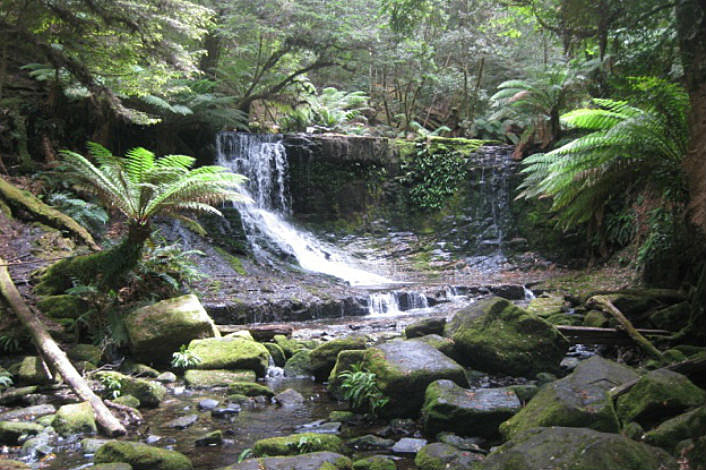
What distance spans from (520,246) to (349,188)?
500 cm

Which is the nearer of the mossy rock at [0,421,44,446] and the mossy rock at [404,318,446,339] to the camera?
the mossy rock at [0,421,44,446]

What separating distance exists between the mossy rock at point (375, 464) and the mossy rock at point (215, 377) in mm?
2227

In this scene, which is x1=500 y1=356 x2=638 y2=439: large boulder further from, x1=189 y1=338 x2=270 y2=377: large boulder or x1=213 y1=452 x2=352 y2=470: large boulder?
x1=189 y1=338 x2=270 y2=377: large boulder

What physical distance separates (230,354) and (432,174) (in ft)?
34.9

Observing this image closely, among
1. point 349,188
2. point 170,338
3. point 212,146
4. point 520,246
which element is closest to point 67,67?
point 170,338

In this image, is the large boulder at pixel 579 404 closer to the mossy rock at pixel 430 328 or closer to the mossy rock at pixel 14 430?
the mossy rock at pixel 430 328

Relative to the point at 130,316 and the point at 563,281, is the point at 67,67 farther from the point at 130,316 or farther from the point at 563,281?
the point at 563,281

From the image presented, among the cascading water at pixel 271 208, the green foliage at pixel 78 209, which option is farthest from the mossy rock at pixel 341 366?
the cascading water at pixel 271 208

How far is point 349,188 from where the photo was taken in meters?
14.6

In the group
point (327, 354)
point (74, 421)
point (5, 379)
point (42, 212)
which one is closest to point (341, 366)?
point (327, 354)

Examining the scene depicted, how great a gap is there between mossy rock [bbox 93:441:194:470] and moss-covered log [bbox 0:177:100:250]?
510 centimetres

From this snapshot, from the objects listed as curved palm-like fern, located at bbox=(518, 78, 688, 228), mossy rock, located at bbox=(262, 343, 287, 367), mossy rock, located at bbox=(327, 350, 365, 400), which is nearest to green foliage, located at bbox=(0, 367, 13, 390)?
mossy rock, located at bbox=(262, 343, 287, 367)

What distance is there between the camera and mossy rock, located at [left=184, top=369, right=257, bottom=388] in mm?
4867

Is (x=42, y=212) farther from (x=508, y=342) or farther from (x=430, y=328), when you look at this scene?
(x=508, y=342)
